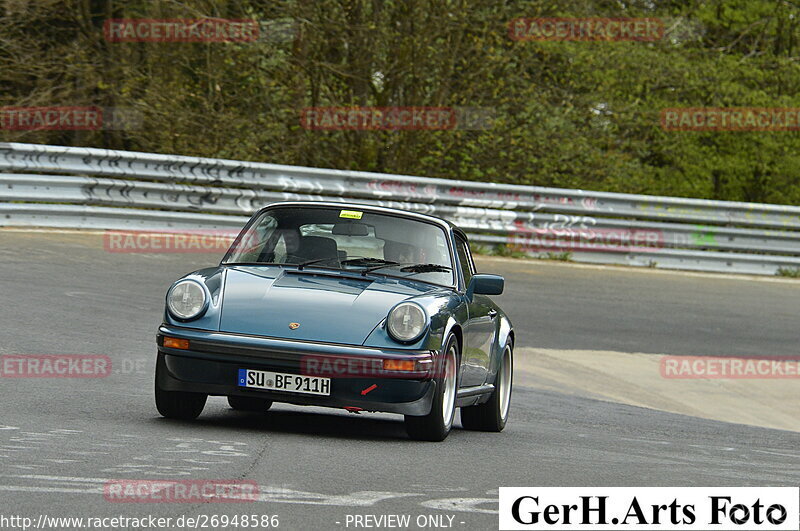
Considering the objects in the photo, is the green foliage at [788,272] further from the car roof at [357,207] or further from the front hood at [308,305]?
the front hood at [308,305]

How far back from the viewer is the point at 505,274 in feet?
62.0

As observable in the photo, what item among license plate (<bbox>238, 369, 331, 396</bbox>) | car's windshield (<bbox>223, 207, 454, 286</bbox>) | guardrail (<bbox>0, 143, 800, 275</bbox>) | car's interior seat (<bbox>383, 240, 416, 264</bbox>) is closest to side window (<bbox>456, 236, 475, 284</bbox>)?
car's windshield (<bbox>223, 207, 454, 286</bbox>)

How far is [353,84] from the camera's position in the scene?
2348cm

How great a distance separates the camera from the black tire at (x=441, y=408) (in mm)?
7977

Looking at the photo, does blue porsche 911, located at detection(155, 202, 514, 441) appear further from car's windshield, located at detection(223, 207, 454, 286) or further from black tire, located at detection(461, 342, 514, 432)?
black tire, located at detection(461, 342, 514, 432)

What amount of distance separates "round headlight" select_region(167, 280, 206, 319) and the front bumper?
13cm

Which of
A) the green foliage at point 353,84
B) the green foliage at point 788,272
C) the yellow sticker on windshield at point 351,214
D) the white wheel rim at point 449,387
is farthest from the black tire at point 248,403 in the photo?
the green foliage at point 788,272

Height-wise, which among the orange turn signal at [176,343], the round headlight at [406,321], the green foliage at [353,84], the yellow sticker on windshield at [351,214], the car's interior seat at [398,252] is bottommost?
the orange turn signal at [176,343]

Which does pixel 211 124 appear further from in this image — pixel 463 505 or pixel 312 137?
pixel 463 505

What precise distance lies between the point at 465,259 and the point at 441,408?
72.1 inches

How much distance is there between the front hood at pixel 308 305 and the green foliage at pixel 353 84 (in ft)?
46.7

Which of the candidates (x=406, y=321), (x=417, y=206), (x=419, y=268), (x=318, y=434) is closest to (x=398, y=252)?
(x=419, y=268)

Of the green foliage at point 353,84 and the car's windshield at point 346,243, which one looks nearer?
the car's windshield at point 346,243

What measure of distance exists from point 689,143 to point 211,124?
10.8m
